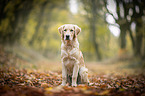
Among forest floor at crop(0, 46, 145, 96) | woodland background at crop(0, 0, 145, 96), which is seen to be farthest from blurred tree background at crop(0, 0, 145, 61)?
forest floor at crop(0, 46, 145, 96)

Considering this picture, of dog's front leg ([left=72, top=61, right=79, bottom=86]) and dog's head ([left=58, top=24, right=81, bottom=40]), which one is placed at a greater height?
dog's head ([left=58, top=24, right=81, bottom=40])

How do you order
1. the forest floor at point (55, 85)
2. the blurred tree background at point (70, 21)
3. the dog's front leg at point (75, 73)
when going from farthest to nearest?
the blurred tree background at point (70, 21) < the dog's front leg at point (75, 73) < the forest floor at point (55, 85)

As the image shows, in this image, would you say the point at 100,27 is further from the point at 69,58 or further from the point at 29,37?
A: the point at 69,58

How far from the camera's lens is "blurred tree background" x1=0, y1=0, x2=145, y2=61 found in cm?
1179

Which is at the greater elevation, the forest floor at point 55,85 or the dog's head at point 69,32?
the dog's head at point 69,32

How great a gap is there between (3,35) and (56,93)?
577 inches

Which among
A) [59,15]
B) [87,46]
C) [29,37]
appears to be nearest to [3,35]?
[29,37]

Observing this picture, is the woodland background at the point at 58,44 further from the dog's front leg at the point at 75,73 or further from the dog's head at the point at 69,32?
the dog's head at the point at 69,32

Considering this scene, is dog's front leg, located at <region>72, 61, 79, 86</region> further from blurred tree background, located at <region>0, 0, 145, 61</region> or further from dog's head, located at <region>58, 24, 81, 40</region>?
blurred tree background, located at <region>0, 0, 145, 61</region>

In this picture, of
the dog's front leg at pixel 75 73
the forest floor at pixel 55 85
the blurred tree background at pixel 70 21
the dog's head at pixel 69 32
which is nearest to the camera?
the forest floor at pixel 55 85

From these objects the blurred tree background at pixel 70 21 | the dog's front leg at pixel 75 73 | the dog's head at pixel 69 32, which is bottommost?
the dog's front leg at pixel 75 73

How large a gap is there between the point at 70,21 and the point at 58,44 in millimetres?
6598

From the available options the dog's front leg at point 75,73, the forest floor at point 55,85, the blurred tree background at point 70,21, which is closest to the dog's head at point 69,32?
the dog's front leg at point 75,73

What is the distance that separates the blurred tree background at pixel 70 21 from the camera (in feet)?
38.7
